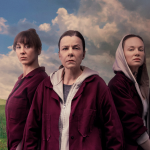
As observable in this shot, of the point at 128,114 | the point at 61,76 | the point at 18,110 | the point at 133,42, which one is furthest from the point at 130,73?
the point at 18,110

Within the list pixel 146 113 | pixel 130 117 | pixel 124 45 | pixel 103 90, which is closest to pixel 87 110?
pixel 103 90

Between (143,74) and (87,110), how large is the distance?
3.18 ft

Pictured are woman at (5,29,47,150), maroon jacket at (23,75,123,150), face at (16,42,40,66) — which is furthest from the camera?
face at (16,42,40,66)

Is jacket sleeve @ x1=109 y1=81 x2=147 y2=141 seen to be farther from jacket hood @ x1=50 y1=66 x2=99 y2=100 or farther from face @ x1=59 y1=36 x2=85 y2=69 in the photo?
face @ x1=59 y1=36 x2=85 y2=69

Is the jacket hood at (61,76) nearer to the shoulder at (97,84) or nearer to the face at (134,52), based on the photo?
the shoulder at (97,84)

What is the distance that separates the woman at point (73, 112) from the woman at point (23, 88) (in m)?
0.22

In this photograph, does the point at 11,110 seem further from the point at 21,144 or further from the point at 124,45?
the point at 124,45

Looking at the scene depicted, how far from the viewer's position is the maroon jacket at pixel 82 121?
1.49 meters

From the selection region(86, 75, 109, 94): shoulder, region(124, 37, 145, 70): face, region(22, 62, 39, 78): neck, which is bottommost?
region(86, 75, 109, 94): shoulder

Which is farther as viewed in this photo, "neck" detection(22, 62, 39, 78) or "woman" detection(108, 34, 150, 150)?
"neck" detection(22, 62, 39, 78)

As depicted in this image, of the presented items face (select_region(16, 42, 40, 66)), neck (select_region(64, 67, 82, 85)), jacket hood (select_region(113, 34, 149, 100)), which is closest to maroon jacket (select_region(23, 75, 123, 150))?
neck (select_region(64, 67, 82, 85))

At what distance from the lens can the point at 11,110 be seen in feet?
6.07

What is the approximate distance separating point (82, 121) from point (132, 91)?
723 mm

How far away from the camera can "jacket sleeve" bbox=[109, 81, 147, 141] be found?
169 centimetres
